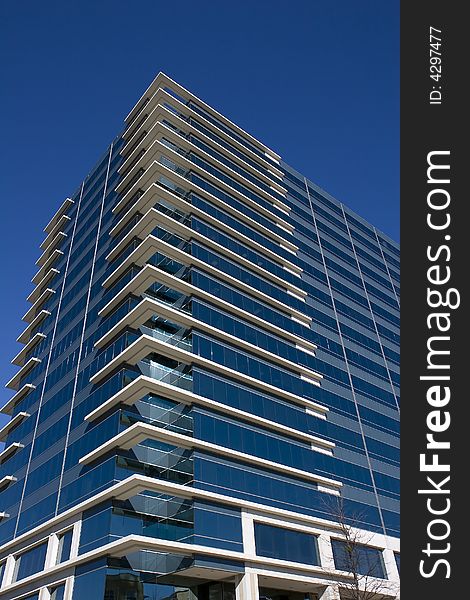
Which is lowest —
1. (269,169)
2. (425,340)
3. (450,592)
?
(450,592)

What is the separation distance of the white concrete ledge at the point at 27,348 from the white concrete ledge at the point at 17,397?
4.78 metres

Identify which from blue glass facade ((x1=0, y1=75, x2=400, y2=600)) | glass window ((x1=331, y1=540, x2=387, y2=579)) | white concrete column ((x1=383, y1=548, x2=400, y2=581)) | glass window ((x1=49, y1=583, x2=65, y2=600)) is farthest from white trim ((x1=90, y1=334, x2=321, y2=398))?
white concrete column ((x1=383, y1=548, x2=400, y2=581))

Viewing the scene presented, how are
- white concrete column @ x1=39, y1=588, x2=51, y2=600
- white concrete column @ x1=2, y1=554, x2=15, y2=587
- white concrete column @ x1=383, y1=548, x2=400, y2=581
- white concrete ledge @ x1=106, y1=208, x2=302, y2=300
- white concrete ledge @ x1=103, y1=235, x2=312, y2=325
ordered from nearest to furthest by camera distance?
1. white concrete column @ x1=39, y1=588, x2=51, y2=600
2. white concrete column @ x1=2, y1=554, x2=15, y2=587
3. white concrete column @ x1=383, y1=548, x2=400, y2=581
4. white concrete ledge @ x1=103, y1=235, x2=312, y2=325
5. white concrete ledge @ x1=106, y1=208, x2=302, y2=300

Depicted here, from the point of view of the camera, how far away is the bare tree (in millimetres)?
37125

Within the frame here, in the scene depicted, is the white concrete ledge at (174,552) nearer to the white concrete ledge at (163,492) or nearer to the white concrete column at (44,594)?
the white concrete column at (44,594)

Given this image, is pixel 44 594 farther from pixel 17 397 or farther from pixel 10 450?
pixel 17 397

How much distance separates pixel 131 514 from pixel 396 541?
24.1m

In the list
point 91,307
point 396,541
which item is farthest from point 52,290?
point 396,541

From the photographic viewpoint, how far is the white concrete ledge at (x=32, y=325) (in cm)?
5859

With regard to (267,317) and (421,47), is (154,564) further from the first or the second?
(421,47)

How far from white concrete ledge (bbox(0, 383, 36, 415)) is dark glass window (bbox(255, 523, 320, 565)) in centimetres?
2953

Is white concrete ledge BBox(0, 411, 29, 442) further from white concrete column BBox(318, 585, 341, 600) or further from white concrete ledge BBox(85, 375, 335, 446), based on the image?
white concrete column BBox(318, 585, 341, 600)

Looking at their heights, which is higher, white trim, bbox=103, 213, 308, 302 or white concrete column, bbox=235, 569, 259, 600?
white trim, bbox=103, 213, 308, 302

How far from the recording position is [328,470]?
142ft
